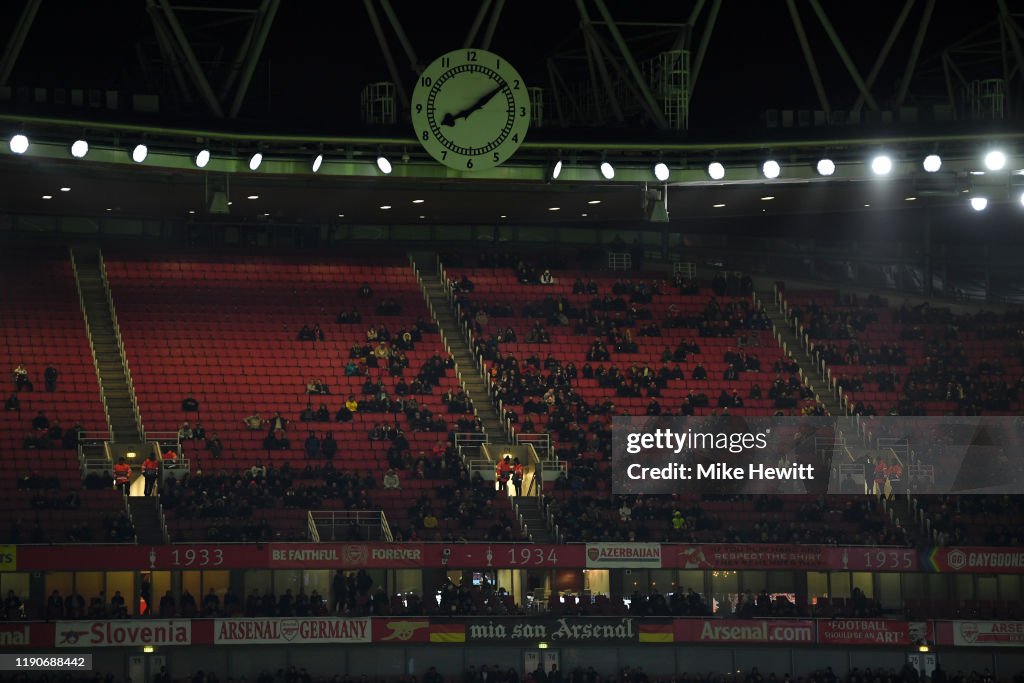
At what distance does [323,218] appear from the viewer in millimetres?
46406

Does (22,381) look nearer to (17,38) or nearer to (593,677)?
(17,38)

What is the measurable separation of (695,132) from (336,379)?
42.2 ft

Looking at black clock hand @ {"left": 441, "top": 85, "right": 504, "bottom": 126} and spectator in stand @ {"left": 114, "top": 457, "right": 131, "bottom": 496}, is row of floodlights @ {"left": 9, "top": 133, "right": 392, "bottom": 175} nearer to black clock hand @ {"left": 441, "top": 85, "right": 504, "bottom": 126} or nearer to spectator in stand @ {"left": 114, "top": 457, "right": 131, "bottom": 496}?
black clock hand @ {"left": 441, "top": 85, "right": 504, "bottom": 126}

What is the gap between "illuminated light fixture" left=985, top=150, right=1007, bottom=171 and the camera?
115 feet

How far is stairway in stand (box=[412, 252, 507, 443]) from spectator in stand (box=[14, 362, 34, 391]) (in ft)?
36.9

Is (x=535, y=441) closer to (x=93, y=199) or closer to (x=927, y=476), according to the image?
(x=927, y=476)

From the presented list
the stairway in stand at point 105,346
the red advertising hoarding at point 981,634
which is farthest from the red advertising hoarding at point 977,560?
the stairway in stand at point 105,346

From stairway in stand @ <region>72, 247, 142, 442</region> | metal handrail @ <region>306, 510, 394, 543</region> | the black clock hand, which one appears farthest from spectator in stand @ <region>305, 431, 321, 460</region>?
the black clock hand

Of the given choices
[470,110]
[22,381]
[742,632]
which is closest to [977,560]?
[742,632]

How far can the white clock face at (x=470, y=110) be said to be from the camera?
33.9m

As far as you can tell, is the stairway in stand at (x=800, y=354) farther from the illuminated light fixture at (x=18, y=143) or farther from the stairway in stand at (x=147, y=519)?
the illuminated light fixture at (x=18, y=143)

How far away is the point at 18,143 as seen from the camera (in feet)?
104

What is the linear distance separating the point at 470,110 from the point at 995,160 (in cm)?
1140

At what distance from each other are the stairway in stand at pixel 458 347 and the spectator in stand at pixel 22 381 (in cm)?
1124
